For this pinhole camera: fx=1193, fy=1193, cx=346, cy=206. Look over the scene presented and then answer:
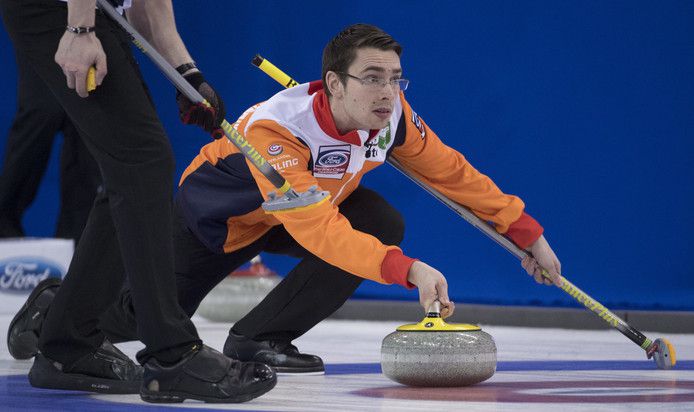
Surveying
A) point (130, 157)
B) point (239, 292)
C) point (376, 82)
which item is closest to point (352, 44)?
point (376, 82)

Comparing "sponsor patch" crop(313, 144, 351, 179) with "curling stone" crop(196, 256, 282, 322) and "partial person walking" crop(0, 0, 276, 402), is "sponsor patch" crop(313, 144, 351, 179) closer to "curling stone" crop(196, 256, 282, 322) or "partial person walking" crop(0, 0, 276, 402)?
"partial person walking" crop(0, 0, 276, 402)

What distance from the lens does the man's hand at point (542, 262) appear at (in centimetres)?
285

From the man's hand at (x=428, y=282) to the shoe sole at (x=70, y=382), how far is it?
21.7 inches

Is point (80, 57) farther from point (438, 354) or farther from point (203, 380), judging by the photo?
point (438, 354)

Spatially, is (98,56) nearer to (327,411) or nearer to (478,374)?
(327,411)

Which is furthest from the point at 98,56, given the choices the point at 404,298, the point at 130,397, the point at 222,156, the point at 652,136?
the point at 404,298

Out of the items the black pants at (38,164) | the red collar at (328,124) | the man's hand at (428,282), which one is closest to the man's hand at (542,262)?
the red collar at (328,124)

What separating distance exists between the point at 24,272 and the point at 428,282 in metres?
3.06

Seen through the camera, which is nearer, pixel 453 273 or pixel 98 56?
pixel 98 56

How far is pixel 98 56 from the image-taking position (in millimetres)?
1946

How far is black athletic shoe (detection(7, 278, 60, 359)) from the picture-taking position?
2.92 m

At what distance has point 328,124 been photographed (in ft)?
8.73

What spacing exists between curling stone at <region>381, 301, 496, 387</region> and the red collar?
52 centimetres

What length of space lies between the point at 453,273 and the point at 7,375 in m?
2.79
